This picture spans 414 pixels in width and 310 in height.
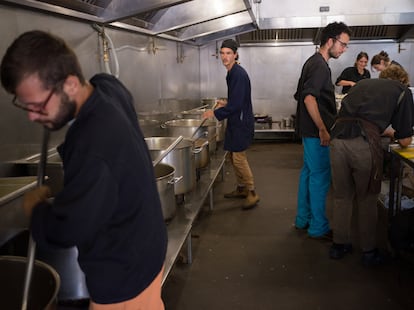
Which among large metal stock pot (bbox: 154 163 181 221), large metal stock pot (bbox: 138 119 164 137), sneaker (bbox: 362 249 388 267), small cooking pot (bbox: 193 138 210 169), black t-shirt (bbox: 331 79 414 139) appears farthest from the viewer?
large metal stock pot (bbox: 138 119 164 137)

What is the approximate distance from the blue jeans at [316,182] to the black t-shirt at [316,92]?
10 cm

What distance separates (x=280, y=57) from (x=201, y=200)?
441 cm

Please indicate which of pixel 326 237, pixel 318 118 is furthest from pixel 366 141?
pixel 326 237

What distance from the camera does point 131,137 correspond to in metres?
0.97

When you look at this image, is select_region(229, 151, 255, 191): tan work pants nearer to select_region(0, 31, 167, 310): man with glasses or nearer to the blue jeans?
the blue jeans

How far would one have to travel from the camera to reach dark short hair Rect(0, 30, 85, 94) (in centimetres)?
86

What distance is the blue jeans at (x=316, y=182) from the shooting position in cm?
282

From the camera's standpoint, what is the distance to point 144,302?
1133 millimetres

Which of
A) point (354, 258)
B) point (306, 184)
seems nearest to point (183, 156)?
point (306, 184)

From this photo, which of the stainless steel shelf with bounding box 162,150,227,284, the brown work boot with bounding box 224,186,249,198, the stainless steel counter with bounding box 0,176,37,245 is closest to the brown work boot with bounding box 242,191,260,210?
the brown work boot with bounding box 224,186,249,198

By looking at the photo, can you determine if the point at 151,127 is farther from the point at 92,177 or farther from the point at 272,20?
the point at 272,20

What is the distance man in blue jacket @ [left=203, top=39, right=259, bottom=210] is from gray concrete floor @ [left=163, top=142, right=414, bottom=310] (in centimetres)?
34

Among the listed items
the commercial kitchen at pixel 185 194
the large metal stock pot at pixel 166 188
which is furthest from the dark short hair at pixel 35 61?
the large metal stock pot at pixel 166 188

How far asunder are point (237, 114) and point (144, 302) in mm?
2447
